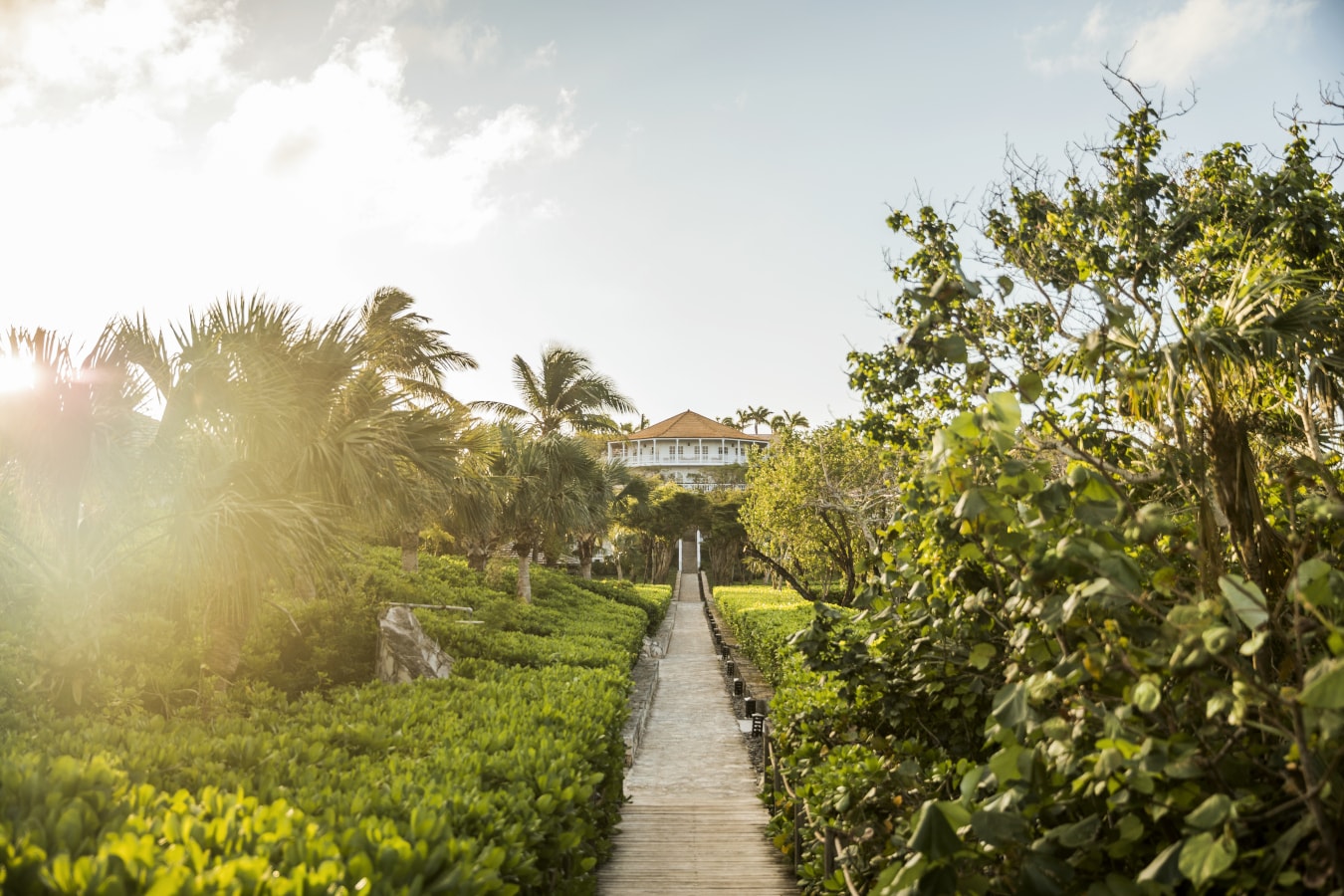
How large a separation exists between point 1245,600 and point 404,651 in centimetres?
872

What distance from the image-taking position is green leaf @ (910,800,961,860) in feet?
8.20

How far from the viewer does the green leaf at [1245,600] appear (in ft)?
7.29

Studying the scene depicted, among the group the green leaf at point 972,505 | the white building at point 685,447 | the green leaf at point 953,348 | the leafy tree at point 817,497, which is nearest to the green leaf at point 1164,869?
the green leaf at point 972,505

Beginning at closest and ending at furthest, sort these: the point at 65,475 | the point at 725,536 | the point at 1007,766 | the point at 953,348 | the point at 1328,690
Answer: the point at 1328,690 → the point at 1007,766 → the point at 953,348 → the point at 65,475 → the point at 725,536

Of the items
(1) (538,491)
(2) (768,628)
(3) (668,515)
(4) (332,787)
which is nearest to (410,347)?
(1) (538,491)

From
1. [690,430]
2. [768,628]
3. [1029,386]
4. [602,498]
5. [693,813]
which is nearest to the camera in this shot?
[1029,386]

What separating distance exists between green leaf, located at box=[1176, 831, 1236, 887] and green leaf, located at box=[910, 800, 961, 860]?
0.57 metres

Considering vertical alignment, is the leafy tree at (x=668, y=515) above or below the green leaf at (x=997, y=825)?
above

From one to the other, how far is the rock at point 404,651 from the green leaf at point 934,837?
7.59 meters

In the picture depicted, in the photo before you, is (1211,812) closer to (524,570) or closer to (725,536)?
(524,570)

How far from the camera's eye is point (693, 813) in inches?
342

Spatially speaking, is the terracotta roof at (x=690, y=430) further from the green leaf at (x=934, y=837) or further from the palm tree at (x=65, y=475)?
the green leaf at (x=934, y=837)

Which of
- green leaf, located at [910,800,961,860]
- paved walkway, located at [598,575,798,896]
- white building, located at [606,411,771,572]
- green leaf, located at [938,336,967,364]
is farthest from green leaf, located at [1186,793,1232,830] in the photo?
white building, located at [606,411,771,572]

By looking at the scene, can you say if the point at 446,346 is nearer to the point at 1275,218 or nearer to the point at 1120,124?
the point at 1120,124
